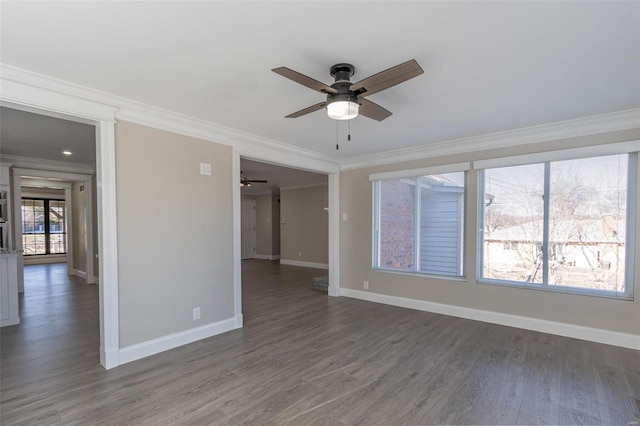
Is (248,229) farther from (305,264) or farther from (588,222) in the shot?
(588,222)

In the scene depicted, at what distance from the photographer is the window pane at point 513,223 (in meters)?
3.75

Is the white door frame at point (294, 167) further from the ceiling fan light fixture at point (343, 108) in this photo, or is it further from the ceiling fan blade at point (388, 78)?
the ceiling fan blade at point (388, 78)

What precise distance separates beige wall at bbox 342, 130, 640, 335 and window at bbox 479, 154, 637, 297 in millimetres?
131

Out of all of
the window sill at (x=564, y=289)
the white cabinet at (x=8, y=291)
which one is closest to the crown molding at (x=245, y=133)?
the window sill at (x=564, y=289)

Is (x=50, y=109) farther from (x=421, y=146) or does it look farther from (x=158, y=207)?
(x=421, y=146)

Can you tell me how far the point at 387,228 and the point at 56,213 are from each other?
1135 cm

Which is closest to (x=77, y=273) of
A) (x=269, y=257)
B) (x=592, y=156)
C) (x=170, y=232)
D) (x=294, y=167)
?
(x=269, y=257)

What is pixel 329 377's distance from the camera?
2.64 meters

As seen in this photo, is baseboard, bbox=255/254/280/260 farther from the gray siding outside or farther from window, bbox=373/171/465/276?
the gray siding outside

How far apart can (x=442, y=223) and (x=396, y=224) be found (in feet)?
2.44

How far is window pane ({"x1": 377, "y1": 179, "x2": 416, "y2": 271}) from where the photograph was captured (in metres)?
4.81

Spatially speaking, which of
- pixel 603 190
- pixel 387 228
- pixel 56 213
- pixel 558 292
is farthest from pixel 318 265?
pixel 56 213

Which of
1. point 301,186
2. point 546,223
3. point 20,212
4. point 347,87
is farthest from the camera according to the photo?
point 301,186

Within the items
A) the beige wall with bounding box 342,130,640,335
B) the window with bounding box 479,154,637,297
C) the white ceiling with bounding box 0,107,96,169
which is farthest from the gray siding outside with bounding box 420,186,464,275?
the white ceiling with bounding box 0,107,96,169
